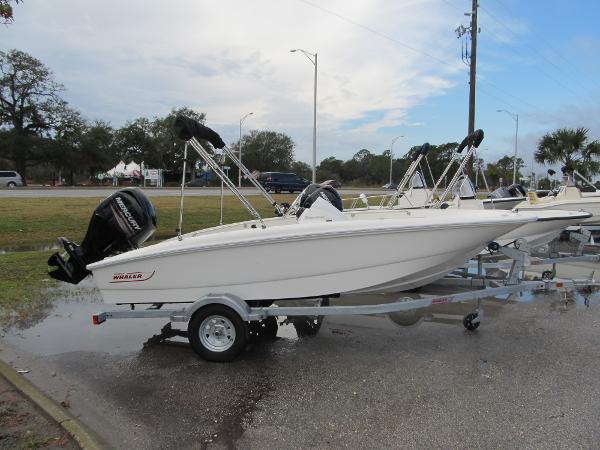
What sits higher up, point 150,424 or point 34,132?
point 34,132

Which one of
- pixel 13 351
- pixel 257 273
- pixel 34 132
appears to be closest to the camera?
pixel 257 273

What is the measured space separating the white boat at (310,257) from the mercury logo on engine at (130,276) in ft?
0.03

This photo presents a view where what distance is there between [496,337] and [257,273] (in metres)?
2.56

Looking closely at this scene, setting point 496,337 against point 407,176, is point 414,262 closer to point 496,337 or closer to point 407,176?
point 496,337

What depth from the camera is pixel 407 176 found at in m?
8.39

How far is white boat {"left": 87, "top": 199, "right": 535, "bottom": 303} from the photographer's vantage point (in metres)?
4.45

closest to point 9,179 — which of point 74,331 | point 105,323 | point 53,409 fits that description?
point 105,323

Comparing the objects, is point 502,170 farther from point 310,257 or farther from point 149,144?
point 310,257

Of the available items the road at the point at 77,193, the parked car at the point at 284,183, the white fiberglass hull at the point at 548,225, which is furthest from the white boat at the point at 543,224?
the parked car at the point at 284,183

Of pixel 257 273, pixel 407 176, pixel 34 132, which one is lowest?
pixel 257 273

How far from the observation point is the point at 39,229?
13.0 meters

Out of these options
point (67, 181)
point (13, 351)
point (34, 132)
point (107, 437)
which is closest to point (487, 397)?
point (107, 437)

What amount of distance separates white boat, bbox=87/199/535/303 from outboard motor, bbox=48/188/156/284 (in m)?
0.36

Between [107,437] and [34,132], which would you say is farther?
[34,132]
